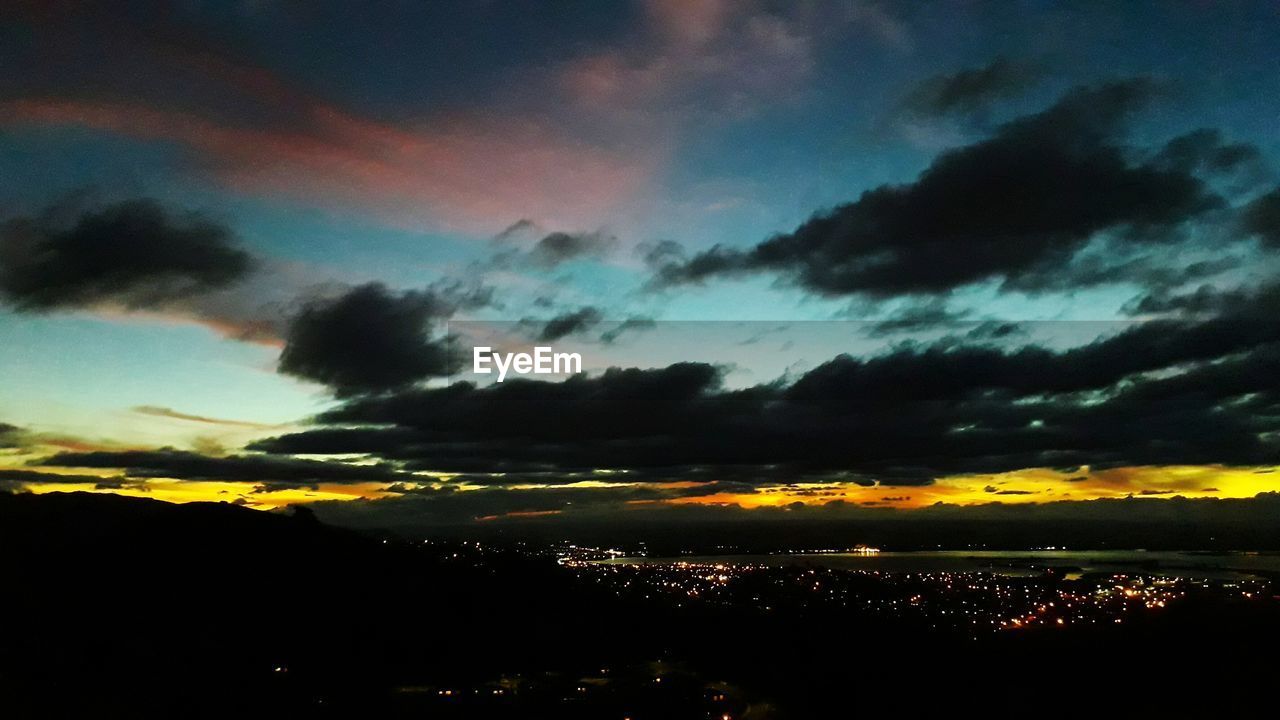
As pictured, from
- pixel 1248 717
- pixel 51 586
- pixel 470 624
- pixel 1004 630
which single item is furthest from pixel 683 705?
pixel 1004 630

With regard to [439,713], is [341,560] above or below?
above

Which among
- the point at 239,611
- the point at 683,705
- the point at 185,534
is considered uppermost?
the point at 185,534

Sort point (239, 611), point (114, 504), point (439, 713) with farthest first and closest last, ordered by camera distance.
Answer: point (114, 504), point (239, 611), point (439, 713)

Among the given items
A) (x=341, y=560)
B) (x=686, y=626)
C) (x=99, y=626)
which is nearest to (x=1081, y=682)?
(x=686, y=626)

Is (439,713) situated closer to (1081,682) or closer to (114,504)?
(114,504)

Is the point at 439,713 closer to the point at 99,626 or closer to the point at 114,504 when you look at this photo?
the point at 99,626

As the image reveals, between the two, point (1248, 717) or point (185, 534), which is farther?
point (185, 534)

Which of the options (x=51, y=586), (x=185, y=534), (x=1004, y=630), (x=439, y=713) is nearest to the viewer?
(x=439, y=713)
